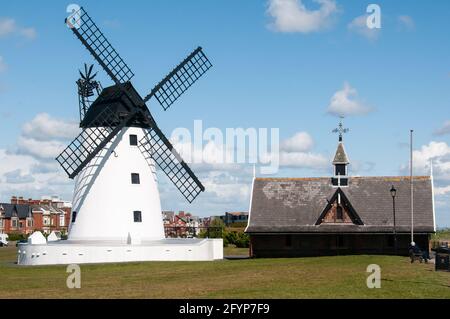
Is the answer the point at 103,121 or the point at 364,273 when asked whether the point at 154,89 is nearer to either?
the point at 103,121

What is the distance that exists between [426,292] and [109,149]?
1080 inches

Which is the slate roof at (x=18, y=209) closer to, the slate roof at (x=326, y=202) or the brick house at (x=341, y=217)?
the slate roof at (x=326, y=202)

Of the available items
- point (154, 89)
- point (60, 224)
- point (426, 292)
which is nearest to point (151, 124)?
point (154, 89)

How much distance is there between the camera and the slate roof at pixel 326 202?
5000 centimetres

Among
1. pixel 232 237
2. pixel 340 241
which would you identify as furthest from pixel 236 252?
pixel 340 241

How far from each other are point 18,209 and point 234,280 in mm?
93537

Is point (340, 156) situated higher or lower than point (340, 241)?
higher

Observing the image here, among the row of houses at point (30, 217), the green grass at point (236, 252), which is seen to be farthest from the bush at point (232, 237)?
the row of houses at point (30, 217)

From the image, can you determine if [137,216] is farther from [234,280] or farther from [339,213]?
[234,280]

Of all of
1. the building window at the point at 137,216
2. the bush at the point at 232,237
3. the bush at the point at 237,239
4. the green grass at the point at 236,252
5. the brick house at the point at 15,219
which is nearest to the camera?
the building window at the point at 137,216

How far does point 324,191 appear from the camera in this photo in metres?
53.2

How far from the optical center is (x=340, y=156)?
53219 millimetres

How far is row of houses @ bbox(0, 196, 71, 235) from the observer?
115562 mm

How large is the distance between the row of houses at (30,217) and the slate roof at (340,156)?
6998 cm
